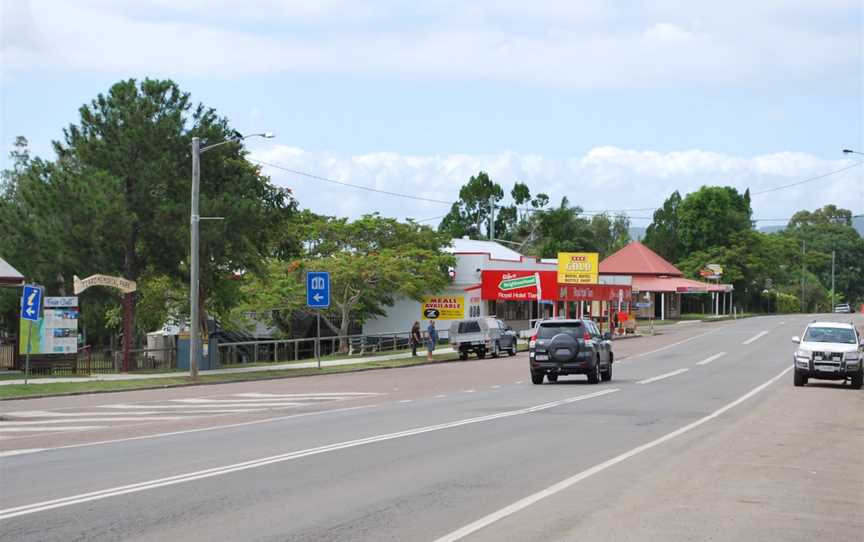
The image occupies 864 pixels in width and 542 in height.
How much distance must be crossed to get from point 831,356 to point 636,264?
78.7 metres

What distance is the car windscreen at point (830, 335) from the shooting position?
2838cm

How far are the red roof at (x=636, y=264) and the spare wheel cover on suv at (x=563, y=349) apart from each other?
75.3 metres

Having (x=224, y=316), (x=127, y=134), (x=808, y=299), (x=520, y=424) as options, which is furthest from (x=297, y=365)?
(x=808, y=299)

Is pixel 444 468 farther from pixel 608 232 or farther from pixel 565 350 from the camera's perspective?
pixel 608 232

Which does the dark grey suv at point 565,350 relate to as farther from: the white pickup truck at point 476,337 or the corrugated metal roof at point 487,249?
the corrugated metal roof at point 487,249

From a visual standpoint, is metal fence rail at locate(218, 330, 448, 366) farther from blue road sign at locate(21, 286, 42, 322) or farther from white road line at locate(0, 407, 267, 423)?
white road line at locate(0, 407, 267, 423)

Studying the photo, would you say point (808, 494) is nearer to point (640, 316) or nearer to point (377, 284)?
point (377, 284)

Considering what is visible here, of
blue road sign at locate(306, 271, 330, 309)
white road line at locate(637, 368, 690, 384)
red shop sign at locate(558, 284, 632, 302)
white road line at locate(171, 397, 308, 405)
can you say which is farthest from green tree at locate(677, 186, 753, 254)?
white road line at locate(171, 397, 308, 405)

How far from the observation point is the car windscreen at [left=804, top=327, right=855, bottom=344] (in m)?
28.4

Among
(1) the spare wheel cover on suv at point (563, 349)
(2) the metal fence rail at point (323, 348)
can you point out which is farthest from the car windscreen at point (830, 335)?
(2) the metal fence rail at point (323, 348)

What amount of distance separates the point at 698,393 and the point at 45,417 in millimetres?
15242

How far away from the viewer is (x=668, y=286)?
99.6m

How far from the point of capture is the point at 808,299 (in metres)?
135

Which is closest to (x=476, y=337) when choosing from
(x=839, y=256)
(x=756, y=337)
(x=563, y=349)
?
(x=563, y=349)
